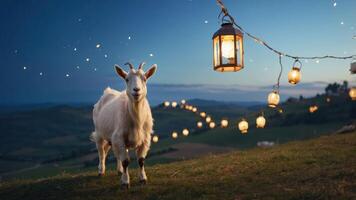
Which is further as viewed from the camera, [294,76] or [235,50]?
[294,76]

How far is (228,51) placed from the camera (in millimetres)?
8883

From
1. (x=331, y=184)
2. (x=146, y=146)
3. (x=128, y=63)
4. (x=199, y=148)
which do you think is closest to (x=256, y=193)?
(x=331, y=184)

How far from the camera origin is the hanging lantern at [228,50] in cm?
887

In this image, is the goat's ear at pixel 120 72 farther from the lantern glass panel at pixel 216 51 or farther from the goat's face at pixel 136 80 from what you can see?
the lantern glass panel at pixel 216 51

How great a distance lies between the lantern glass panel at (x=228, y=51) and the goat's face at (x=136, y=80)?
198 centimetres

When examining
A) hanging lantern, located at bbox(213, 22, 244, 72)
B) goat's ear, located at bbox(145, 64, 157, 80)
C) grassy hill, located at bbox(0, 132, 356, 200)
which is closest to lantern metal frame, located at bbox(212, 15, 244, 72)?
hanging lantern, located at bbox(213, 22, 244, 72)

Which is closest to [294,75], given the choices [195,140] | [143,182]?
[143,182]

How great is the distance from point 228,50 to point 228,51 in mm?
22

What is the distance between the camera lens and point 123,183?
10.1 metres

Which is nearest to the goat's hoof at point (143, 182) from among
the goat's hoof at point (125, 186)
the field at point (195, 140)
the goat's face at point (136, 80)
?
the goat's hoof at point (125, 186)

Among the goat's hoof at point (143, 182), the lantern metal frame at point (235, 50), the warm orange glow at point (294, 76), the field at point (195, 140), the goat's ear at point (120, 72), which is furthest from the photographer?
the field at point (195, 140)

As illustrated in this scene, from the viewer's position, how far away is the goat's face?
30.7 feet

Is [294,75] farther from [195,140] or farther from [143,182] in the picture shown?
[195,140]

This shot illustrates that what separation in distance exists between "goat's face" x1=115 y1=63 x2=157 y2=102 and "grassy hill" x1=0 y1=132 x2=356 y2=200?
2.22 meters
